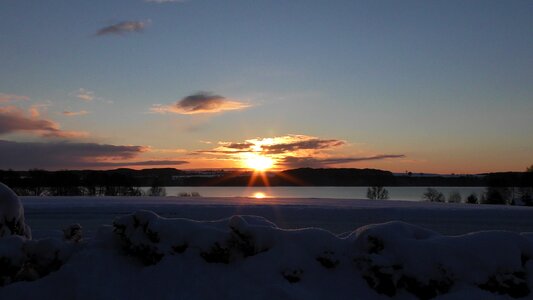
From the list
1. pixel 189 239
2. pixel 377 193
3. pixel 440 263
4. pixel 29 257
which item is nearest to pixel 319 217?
pixel 189 239

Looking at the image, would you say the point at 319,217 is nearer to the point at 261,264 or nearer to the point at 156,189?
the point at 261,264

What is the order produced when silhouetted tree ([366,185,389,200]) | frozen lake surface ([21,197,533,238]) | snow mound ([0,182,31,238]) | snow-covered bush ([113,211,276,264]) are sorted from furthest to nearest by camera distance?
1. silhouetted tree ([366,185,389,200])
2. frozen lake surface ([21,197,533,238])
3. snow mound ([0,182,31,238])
4. snow-covered bush ([113,211,276,264])

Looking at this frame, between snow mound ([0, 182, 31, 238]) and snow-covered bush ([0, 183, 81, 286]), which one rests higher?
snow mound ([0, 182, 31, 238])

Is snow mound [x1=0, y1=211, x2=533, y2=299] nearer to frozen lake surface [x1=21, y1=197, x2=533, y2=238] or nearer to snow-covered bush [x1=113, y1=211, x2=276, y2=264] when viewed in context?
snow-covered bush [x1=113, y1=211, x2=276, y2=264]

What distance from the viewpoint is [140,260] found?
18.6 feet

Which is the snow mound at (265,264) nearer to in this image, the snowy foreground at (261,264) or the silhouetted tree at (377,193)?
the snowy foreground at (261,264)

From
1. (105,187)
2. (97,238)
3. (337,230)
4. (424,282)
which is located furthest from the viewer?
(105,187)

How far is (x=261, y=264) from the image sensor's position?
5387mm

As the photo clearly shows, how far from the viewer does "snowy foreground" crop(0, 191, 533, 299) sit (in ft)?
16.7

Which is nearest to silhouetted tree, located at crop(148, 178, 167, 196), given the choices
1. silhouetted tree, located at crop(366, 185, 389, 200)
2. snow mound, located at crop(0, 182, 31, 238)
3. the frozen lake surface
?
silhouetted tree, located at crop(366, 185, 389, 200)

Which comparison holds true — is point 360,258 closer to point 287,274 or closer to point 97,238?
point 287,274

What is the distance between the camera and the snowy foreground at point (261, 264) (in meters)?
5.10

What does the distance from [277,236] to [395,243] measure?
1.33 metres

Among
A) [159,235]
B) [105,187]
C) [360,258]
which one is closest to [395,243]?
[360,258]
